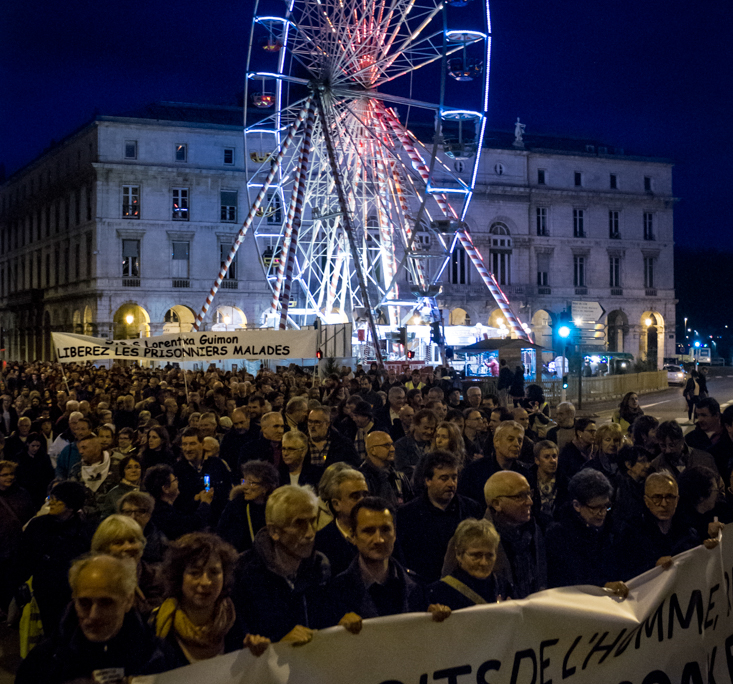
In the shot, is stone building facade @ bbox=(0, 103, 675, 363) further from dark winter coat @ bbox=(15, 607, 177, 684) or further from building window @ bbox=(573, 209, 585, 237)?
dark winter coat @ bbox=(15, 607, 177, 684)

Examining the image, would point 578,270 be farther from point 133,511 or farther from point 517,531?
point 133,511

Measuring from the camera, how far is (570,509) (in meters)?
5.46

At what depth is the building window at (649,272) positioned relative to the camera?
69.6 meters

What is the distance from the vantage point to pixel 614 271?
6862cm

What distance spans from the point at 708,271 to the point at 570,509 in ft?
302

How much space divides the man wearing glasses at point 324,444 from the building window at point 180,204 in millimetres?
51389

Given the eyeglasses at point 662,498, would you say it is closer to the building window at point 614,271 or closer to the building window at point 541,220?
the building window at point 541,220

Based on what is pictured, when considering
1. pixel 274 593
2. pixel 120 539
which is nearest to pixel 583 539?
pixel 274 593

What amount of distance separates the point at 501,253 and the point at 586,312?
127 feet

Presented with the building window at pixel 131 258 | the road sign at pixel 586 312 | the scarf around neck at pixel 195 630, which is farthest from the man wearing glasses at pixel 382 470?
the building window at pixel 131 258

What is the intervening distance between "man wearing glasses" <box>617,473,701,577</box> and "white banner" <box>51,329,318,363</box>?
9844mm

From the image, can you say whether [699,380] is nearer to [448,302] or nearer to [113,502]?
[113,502]

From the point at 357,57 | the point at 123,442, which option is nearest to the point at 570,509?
the point at 123,442

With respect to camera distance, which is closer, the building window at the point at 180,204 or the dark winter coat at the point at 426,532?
the dark winter coat at the point at 426,532
